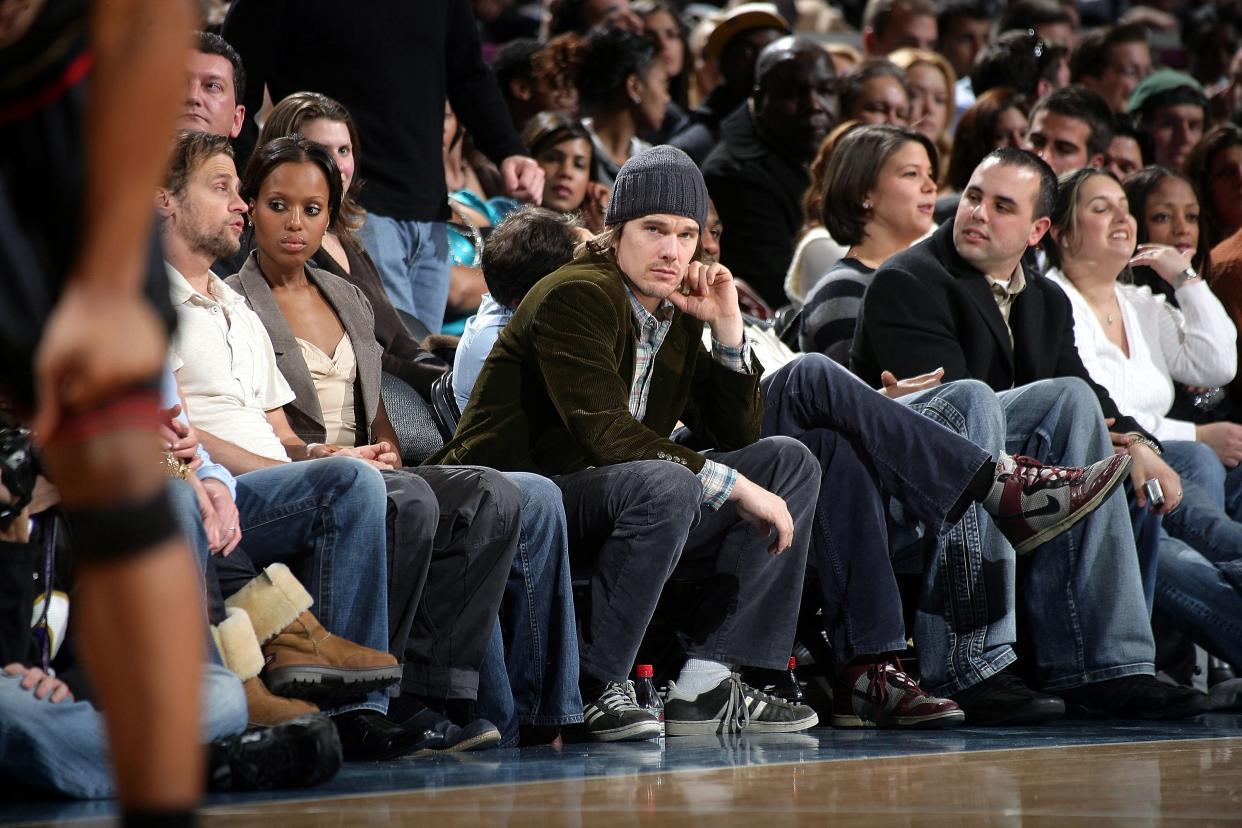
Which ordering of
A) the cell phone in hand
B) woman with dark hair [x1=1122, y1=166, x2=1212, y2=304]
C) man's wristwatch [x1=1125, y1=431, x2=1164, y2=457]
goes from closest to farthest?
the cell phone in hand < man's wristwatch [x1=1125, y1=431, x2=1164, y2=457] < woman with dark hair [x1=1122, y1=166, x2=1212, y2=304]

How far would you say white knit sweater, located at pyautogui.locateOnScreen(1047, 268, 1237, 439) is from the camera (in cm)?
503

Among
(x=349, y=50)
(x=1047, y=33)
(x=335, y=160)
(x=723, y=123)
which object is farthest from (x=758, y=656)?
(x=1047, y=33)

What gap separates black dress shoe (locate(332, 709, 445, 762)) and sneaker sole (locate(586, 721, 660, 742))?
458mm

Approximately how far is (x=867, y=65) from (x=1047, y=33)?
254 centimetres

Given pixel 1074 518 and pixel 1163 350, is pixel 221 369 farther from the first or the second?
pixel 1163 350

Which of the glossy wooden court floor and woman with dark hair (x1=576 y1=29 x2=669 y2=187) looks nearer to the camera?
the glossy wooden court floor

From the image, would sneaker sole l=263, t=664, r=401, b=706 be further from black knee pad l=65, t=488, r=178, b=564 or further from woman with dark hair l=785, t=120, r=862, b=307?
woman with dark hair l=785, t=120, r=862, b=307

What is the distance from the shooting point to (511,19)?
9.42 metres

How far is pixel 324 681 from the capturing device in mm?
3070

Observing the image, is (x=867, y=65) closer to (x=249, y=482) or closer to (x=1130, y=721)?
(x=1130, y=721)

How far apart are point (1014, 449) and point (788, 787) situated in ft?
6.09

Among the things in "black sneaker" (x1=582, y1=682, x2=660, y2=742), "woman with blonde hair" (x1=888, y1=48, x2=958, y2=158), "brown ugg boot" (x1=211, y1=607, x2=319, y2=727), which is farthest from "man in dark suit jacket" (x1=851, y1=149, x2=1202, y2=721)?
"woman with blonde hair" (x1=888, y1=48, x2=958, y2=158)

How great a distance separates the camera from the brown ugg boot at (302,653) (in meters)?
3.07

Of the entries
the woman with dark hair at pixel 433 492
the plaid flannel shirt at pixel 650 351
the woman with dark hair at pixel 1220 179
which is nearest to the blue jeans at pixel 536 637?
the woman with dark hair at pixel 433 492
